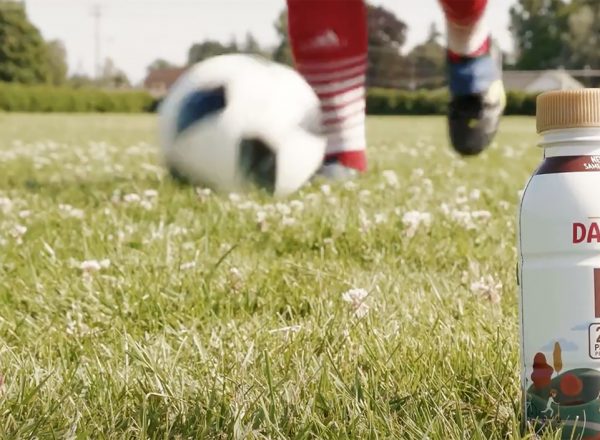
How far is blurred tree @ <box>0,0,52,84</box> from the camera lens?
86062mm

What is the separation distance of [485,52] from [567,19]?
101 meters

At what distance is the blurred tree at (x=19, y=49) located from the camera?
8606cm

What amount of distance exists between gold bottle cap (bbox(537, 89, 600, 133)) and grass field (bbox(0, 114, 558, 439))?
2.05 ft

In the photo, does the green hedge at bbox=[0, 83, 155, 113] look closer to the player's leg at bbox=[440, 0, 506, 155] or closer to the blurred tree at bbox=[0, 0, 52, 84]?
the blurred tree at bbox=[0, 0, 52, 84]

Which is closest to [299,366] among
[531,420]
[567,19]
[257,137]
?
[531,420]

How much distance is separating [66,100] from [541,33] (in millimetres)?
63059

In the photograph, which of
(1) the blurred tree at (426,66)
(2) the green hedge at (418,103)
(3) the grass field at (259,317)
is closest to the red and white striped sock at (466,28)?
(3) the grass field at (259,317)

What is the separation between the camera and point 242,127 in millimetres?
5004

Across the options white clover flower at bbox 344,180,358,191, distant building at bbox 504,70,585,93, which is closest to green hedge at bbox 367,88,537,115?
distant building at bbox 504,70,585,93

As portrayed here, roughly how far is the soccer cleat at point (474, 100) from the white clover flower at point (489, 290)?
2899 mm

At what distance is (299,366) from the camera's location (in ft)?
7.46

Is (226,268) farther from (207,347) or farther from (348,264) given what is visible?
(207,347)

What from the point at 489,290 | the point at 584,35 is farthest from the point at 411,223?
the point at 584,35

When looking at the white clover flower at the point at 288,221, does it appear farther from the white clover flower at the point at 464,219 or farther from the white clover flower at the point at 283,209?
the white clover flower at the point at 464,219
